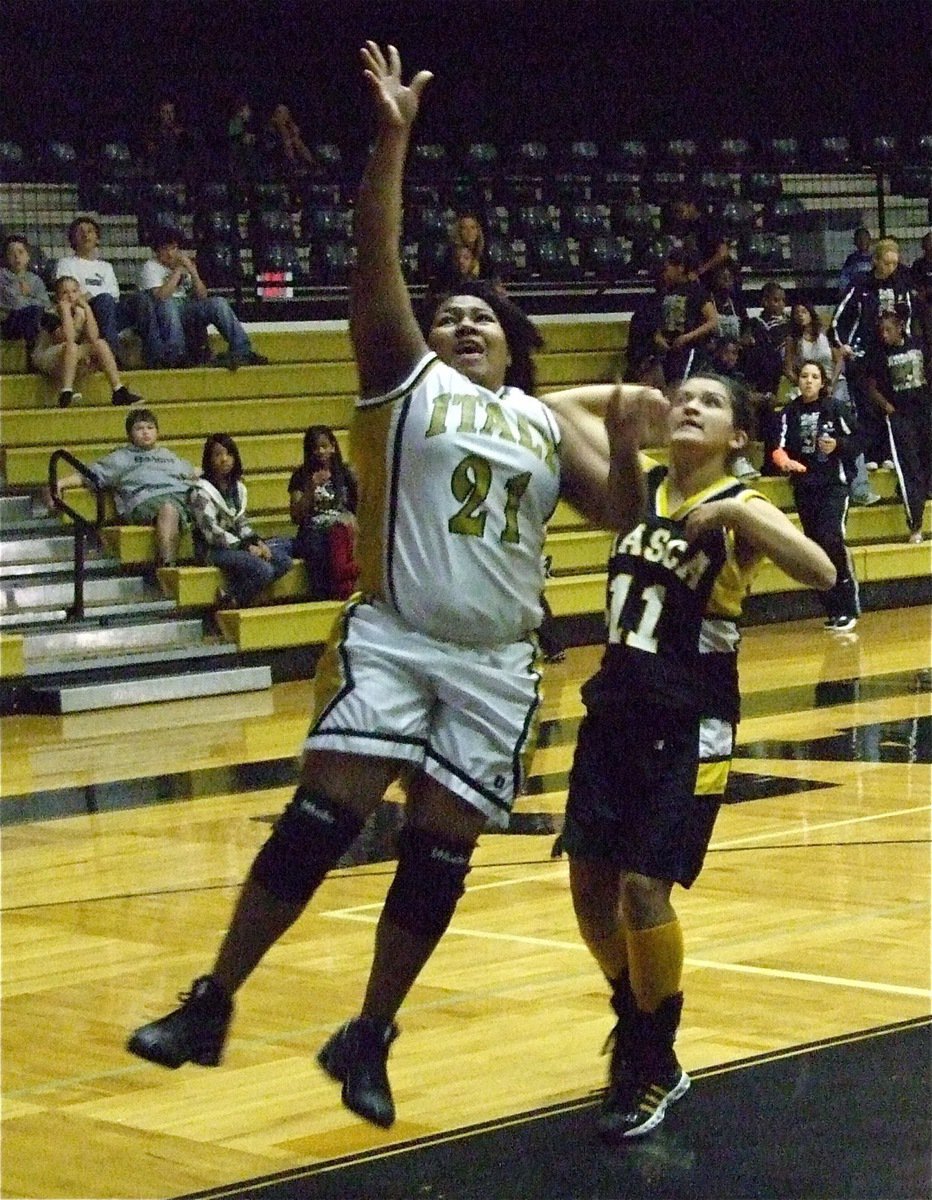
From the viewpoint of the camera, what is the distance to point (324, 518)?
492 inches

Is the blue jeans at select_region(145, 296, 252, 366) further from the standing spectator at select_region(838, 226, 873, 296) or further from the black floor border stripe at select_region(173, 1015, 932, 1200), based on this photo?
the black floor border stripe at select_region(173, 1015, 932, 1200)

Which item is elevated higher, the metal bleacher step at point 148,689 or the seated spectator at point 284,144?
the seated spectator at point 284,144

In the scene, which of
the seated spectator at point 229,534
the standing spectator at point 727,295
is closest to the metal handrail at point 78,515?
the seated spectator at point 229,534

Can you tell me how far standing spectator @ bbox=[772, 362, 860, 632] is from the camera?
13648mm

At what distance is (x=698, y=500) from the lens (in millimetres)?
4242

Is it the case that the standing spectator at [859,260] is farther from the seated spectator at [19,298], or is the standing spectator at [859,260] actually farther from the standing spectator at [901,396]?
the seated spectator at [19,298]

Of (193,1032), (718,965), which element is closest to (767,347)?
(718,965)

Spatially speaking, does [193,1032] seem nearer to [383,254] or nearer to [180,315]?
[383,254]

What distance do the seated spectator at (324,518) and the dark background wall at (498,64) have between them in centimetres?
625

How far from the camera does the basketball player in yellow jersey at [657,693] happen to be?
13.5 ft

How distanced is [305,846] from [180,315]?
11.1 m

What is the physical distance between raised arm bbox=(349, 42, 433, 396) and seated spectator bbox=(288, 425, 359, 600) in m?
8.44

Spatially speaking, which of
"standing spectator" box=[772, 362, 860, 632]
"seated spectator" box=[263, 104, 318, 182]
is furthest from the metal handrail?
"seated spectator" box=[263, 104, 318, 182]

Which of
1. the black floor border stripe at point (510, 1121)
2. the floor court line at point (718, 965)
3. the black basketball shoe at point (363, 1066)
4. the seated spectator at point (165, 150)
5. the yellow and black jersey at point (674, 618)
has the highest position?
the seated spectator at point (165, 150)
